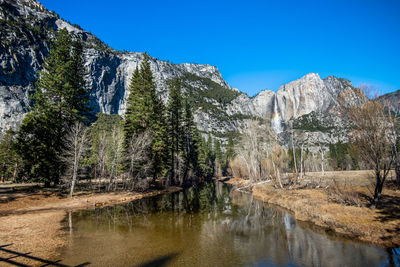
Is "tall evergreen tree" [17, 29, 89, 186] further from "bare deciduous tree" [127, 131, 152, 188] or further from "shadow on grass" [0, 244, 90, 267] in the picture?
"shadow on grass" [0, 244, 90, 267]

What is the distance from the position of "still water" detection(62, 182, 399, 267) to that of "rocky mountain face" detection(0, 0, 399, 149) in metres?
74.7

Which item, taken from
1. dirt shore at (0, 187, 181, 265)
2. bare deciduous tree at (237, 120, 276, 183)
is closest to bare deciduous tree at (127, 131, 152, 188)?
dirt shore at (0, 187, 181, 265)

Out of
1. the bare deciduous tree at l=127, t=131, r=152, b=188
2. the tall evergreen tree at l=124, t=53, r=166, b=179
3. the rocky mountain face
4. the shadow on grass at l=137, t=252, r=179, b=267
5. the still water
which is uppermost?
the rocky mountain face

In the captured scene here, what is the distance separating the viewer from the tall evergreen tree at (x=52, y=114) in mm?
22516

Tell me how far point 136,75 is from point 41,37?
454 ft

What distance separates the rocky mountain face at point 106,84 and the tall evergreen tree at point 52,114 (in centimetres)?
5294

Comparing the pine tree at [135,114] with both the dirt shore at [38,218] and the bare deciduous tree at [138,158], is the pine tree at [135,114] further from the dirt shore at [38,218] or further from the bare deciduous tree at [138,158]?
the dirt shore at [38,218]

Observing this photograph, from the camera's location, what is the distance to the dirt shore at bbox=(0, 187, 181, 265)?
9.64 meters

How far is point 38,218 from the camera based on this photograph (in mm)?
14984

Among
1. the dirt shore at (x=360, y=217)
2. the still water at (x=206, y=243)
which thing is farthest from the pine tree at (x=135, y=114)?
the dirt shore at (x=360, y=217)

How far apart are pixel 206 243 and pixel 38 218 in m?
13.2

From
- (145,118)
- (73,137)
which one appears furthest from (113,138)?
(73,137)

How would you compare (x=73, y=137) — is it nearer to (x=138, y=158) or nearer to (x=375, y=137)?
(x=138, y=158)

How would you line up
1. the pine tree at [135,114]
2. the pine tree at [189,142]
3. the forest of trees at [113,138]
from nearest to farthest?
the forest of trees at [113,138], the pine tree at [135,114], the pine tree at [189,142]
